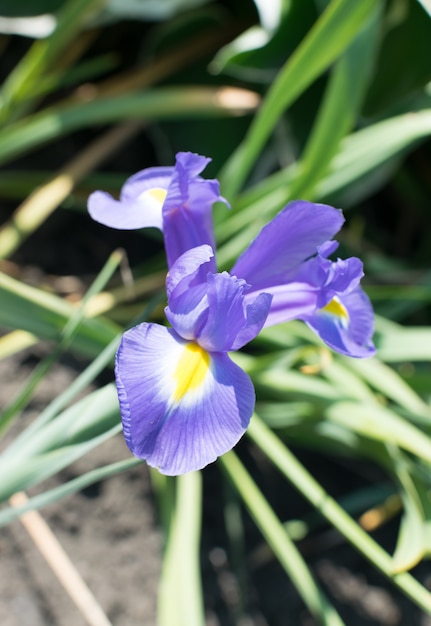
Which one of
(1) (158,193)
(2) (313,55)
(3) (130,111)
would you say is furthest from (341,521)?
(3) (130,111)

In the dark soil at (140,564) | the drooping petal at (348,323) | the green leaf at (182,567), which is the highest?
the drooping petal at (348,323)

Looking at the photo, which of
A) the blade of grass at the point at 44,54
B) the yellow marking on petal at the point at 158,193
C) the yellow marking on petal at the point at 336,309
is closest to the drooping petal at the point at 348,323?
the yellow marking on petal at the point at 336,309

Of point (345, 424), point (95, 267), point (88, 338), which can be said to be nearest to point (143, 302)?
point (95, 267)

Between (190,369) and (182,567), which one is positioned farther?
(182,567)

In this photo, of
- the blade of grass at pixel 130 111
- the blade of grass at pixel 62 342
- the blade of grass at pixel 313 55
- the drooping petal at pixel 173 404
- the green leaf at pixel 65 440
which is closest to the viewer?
the drooping petal at pixel 173 404

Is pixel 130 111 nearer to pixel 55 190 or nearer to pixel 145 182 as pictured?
pixel 55 190

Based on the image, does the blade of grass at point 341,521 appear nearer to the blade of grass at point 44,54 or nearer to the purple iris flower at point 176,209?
the purple iris flower at point 176,209
